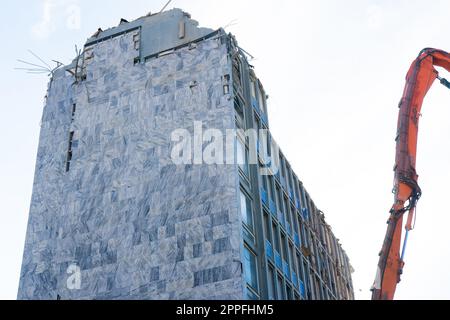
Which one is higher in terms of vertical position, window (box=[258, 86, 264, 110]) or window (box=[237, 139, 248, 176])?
window (box=[258, 86, 264, 110])

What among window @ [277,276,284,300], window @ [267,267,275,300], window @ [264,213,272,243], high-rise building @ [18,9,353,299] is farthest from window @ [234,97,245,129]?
window @ [277,276,284,300]

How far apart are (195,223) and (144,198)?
447 cm

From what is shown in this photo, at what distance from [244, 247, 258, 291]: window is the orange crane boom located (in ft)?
23.7

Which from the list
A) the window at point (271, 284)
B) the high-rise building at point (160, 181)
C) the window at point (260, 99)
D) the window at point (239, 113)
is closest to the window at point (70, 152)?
the high-rise building at point (160, 181)

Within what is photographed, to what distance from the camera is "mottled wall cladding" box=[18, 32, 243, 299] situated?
139ft

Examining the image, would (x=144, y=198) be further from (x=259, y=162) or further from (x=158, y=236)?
(x=259, y=162)

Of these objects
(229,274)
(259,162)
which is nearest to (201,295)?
(229,274)

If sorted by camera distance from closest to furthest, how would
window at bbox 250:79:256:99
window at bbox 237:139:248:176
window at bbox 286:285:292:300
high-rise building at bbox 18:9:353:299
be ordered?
high-rise building at bbox 18:9:353:299 < window at bbox 237:139:248:176 < window at bbox 286:285:292:300 < window at bbox 250:79:256:99

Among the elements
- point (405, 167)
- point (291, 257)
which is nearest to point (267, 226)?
point (291, 257)

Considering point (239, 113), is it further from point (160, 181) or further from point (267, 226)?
point (160, 181)

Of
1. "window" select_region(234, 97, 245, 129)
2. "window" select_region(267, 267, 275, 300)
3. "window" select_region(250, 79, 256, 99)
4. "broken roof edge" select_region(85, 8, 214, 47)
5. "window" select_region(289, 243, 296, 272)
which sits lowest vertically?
"window" select_region(267, 267, 275, 300)

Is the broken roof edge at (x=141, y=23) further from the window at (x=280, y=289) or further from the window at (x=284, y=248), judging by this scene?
the window at (x=280, y=289)

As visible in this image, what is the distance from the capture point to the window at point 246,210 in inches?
1783

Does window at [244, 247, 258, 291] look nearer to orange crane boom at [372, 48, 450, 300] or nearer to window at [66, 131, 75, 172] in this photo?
orange crane boom at [372, 48, 450, 300]
